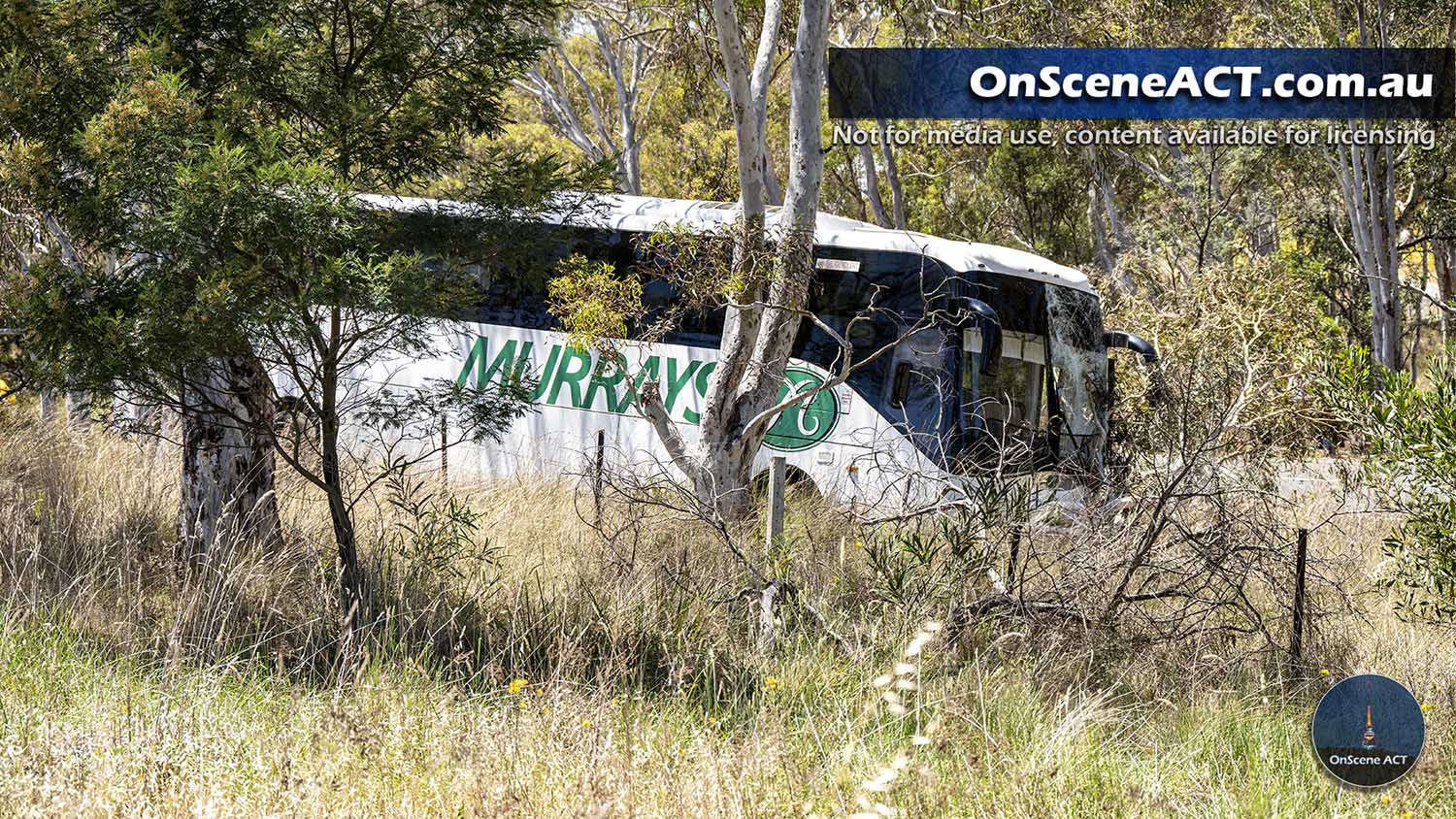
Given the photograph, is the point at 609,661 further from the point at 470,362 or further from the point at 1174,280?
the point at 1174,280

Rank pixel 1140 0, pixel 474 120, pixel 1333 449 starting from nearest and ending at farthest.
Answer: pixel 474 120
pixel 1333 449
pixel 1140 0

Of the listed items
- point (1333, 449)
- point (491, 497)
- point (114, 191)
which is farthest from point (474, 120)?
point (1333, 449)

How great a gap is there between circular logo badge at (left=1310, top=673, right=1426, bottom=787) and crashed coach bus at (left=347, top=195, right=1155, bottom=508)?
244 inches

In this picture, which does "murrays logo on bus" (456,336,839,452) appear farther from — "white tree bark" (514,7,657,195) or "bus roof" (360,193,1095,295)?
"white tree bark" (514,7,657,195)

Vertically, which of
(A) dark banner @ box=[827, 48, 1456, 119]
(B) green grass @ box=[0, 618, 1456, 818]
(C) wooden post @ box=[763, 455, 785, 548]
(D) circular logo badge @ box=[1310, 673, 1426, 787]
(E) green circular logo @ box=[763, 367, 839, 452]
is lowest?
(B) green grass @ box=[0, 618, 1456, 818]

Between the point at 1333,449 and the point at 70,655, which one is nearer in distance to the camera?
the point at 70,655

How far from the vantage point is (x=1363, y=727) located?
3.49m

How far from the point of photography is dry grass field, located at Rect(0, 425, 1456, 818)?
404 cm

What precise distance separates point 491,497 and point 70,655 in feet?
14.8

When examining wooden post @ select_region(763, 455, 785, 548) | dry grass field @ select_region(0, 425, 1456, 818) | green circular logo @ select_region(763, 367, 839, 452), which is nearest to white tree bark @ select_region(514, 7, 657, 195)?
green circular logo @ select_region(763, 367, 839, 452)

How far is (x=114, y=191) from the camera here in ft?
17.3

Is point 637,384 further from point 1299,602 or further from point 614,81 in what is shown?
point 614,81

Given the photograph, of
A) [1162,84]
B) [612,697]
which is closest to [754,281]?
[612,697]

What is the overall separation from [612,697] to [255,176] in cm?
262
